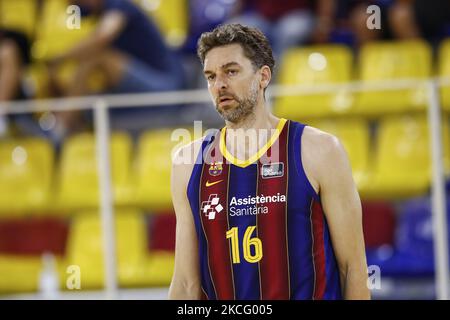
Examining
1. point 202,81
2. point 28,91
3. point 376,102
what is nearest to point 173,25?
point 202,81

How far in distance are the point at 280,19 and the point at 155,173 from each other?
72.8 inches

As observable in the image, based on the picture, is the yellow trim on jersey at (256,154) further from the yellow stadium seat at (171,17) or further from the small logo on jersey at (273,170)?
the yellow stadium seat at (171,17)

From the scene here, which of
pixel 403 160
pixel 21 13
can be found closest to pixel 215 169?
pixel 403 160

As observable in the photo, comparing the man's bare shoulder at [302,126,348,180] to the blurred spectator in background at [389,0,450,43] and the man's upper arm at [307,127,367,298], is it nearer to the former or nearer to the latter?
the man's upper arm at [307,127,367,298]

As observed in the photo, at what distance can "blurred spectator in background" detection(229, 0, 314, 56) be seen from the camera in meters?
8.04

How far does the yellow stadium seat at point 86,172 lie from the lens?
292 inches

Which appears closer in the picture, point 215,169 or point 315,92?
point 215,169

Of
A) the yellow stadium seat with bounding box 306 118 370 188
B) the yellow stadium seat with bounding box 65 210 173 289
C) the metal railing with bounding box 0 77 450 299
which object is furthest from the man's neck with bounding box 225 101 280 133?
the yellow stadium seat with bounding box 306 118 370 188

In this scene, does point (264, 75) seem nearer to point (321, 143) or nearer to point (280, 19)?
point (321, 143)

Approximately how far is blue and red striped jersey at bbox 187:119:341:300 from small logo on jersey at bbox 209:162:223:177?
4cm

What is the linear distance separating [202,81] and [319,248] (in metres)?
5.19

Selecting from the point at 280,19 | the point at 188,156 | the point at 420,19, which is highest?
the point at 280,19

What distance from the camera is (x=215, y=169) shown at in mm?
3359
